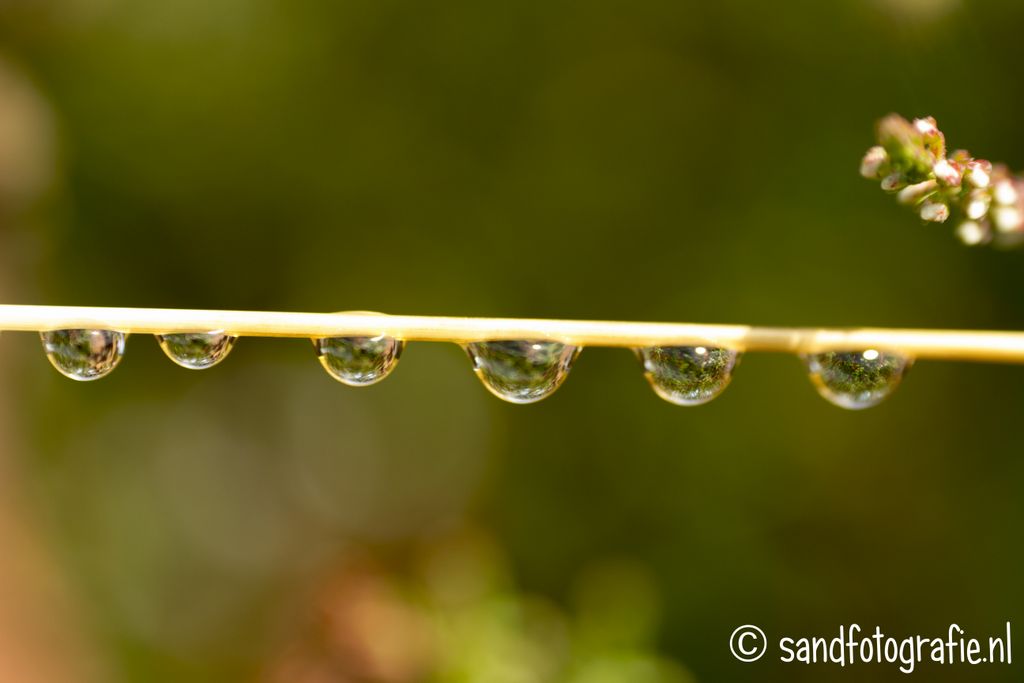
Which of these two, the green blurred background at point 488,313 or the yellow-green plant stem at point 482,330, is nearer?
the yellow-green plant stem at point 482,330

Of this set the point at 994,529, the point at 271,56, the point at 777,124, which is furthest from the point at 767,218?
the point at 271,56

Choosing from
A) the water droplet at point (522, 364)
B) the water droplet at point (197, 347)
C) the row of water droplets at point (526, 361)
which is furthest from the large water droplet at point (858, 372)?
the water droplet at point (197, 347)

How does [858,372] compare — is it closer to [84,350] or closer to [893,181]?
[893,181]

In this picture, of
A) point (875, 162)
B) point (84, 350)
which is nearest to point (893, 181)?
point (875, 162)

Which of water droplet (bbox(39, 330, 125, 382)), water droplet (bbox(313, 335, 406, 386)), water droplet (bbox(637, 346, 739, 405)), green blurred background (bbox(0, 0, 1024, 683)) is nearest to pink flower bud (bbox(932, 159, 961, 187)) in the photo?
water droplet (bbox(637, 346, 739, 405))

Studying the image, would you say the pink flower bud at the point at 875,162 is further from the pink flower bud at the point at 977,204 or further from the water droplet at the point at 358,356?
the water droplet at the point at 358,356

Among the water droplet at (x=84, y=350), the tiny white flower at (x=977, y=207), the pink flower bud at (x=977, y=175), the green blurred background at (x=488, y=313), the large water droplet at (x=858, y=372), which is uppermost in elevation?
the green blurred background at (x=488, y=313)

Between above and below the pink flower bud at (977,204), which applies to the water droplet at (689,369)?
below

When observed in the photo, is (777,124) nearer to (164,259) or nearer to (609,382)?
(609,382)
